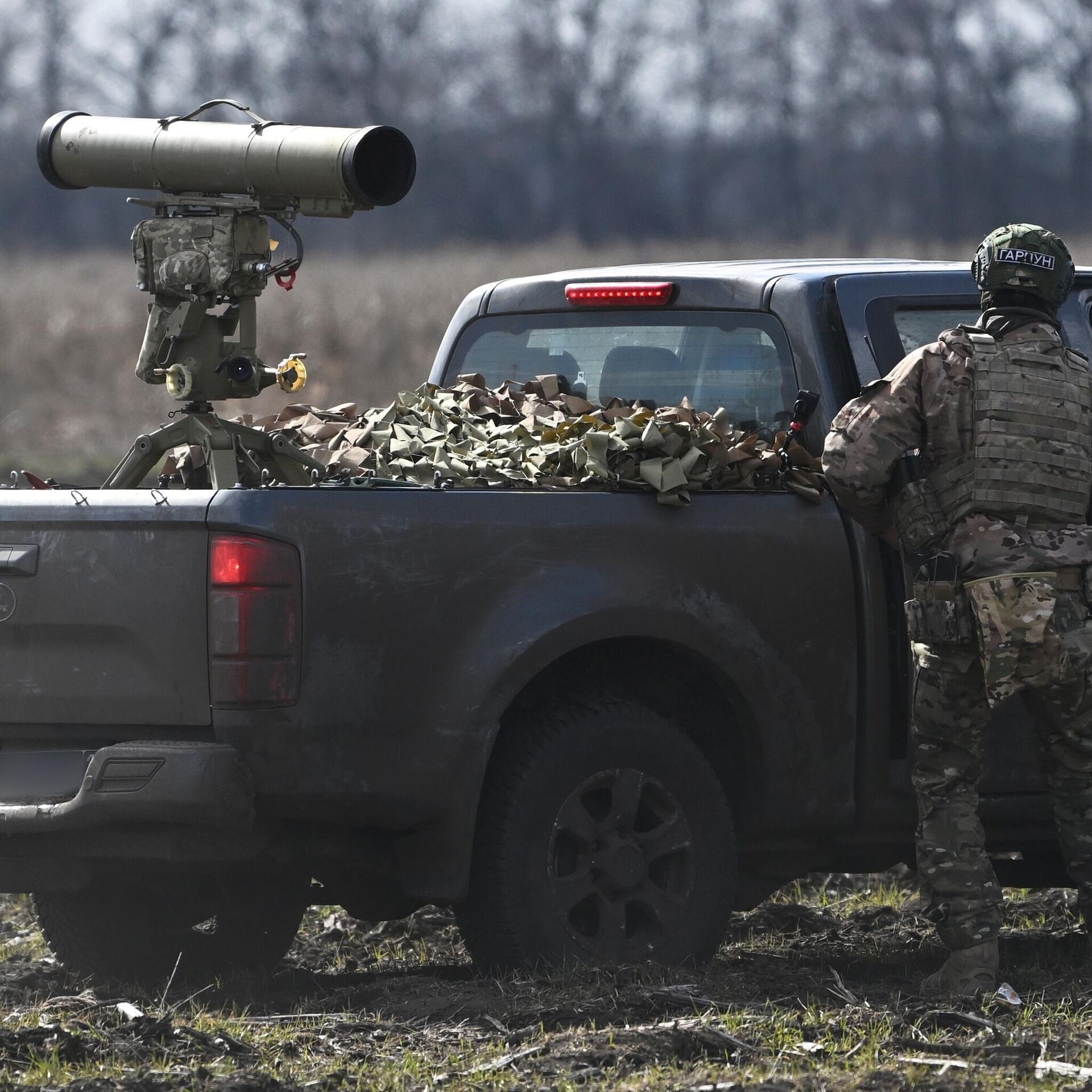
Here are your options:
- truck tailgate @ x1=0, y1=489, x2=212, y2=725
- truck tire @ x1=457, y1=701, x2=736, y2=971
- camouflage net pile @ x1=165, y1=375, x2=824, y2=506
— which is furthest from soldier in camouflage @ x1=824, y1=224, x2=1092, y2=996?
truck tailgate @ x1=0, y1=489, x2=212, y2=725

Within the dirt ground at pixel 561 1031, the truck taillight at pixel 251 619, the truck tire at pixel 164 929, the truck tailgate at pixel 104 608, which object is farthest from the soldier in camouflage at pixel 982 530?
the truck tire at pixel 164 929

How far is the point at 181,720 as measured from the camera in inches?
181

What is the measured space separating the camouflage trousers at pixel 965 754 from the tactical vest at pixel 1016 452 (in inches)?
10.0

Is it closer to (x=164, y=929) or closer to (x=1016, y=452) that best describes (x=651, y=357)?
(x=1016, y=452)

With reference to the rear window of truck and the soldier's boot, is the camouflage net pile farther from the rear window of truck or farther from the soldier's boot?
the soldier's boot

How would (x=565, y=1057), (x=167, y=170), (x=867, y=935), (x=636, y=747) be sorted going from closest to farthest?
(x=565, y=1057), (x=636, y=747), (x=167, y=170), (x=867, y=935)

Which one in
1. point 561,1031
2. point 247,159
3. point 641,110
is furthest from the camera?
point 641,110

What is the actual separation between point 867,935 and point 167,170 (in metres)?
3.01

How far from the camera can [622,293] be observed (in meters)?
6.02

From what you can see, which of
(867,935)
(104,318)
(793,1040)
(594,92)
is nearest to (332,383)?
(104,318)

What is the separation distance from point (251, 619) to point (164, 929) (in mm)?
1525

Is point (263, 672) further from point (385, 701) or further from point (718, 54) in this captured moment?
point (718, 54)

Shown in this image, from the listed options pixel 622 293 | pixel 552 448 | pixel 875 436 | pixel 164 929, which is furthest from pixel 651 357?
pixel 164 929

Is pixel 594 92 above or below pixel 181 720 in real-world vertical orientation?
above
